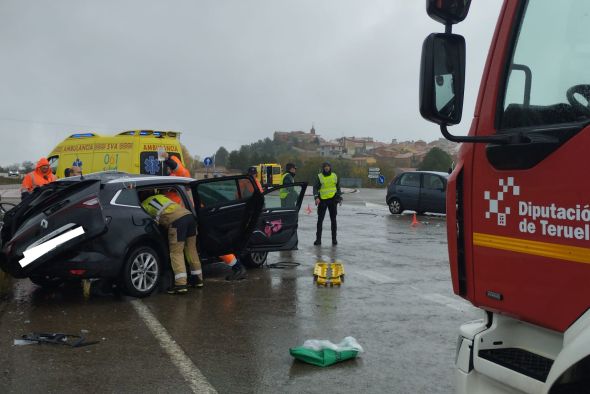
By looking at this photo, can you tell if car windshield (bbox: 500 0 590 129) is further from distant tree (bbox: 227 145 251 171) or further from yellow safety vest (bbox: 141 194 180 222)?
distant tree (bbox: 227 145 251 171)

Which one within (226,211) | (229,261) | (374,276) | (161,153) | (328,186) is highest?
(161,153)

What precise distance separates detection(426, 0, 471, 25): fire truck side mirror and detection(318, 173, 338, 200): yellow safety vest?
1005 cm

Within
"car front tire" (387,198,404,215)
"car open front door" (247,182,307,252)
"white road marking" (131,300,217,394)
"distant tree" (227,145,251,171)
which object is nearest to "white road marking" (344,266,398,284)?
"car open front door" (247,182,307,252)

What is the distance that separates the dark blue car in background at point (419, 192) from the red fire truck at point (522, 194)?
17137 millimetres

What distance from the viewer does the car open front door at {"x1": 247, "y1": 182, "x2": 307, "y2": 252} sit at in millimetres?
8750

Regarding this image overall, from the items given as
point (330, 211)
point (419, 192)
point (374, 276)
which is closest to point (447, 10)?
point (374, 276)

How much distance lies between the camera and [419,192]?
20.4 m

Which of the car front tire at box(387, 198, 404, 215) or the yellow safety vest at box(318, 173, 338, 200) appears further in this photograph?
the car front tire at box(387, 198, 404, 215)

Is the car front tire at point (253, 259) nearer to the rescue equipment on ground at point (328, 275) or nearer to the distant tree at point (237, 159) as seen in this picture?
the rescue equipment on ground at point (328, 275)

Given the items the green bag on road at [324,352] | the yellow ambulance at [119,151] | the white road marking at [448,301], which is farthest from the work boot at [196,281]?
the yellow ambulance at [119,151]

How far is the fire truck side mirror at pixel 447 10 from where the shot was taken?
2.63m

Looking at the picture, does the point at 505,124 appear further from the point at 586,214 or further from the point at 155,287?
the point at 155,287

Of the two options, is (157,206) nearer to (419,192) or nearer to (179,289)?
(179,289)

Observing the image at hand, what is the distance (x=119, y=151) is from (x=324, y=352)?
1218 cm
